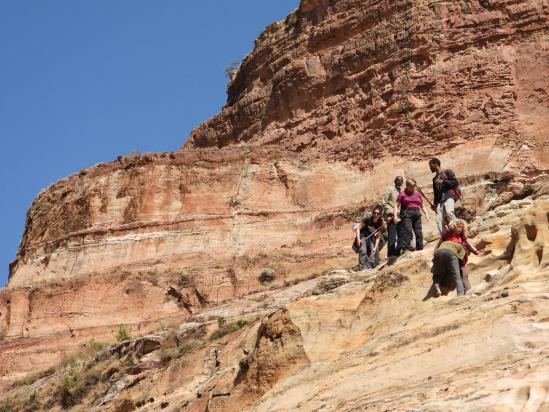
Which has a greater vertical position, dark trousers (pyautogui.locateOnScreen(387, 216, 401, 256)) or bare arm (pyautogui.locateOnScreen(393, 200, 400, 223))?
bare arm (pyautogui.locateOnScreen(393, 200, 400, 223))

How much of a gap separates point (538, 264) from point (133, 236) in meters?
27.4

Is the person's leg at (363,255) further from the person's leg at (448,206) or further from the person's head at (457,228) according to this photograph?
the person's head at (457,228)

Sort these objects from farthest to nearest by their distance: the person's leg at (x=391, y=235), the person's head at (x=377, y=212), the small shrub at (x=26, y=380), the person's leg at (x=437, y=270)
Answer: the small shrub at (x=26, y=380), the person's head at (x=377, y=212), the person's leg at (x=391, y=235), the person's leg at (x=437, y=270)

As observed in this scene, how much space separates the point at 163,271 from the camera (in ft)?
124

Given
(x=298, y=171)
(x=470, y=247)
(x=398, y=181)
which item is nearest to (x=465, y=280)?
(x=470, y=247)

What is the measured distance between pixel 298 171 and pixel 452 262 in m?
25.8

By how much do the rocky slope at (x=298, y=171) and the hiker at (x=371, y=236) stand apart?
37.4 ft

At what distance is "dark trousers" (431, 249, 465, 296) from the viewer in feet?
47.2

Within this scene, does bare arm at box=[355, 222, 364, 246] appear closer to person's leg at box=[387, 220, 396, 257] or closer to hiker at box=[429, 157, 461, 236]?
person's leg at box=[387, 220, 396, 257]

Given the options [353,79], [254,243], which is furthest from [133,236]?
[353,79]

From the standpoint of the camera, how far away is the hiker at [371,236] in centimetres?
2167

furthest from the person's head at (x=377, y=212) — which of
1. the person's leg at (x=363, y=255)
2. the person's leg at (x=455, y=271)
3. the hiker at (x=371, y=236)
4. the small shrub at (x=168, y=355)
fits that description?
the person's leg at (x=455, y=271)

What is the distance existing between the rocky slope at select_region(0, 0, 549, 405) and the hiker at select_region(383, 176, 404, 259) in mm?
11769

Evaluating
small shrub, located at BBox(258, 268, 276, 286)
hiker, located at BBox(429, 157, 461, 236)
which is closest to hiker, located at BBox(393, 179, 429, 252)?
hiker, located at BBox(429, 157, 461, 236)
